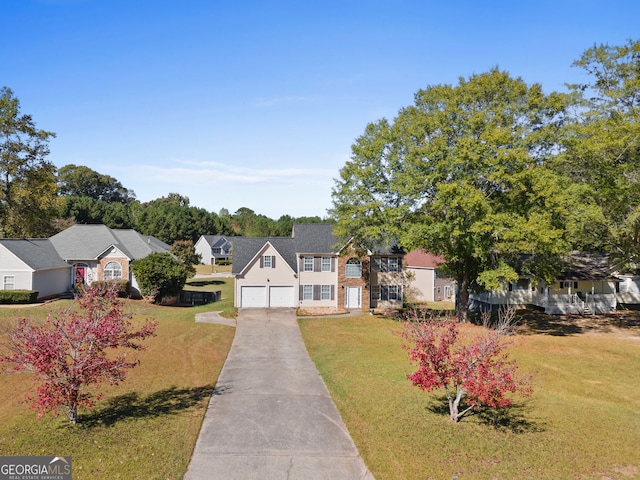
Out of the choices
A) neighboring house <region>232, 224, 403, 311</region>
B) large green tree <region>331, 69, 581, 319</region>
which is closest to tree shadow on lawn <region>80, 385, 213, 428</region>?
large green tree <region>331, 69, 581, 319</region>

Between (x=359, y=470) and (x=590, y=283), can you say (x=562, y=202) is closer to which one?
(x=590, y=283)

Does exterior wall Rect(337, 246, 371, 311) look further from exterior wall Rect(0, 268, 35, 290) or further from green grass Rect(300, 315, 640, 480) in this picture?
exterior wall Rect(0, 268, 35, 290)

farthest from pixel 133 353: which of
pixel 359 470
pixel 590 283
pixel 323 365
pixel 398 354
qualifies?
pixel 590 283

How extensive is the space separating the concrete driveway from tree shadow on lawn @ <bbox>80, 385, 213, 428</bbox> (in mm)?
840

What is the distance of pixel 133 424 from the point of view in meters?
13.3

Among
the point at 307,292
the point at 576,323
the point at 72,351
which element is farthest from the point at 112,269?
the point at 576,323

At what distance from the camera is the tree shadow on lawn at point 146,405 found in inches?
541

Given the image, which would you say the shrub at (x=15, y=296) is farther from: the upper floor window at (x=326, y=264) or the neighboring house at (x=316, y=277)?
the upper floor window at (x=326, y=264)

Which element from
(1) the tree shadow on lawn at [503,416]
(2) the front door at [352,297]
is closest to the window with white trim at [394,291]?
(2) the front door at [352,297]

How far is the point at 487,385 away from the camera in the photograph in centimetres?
1242

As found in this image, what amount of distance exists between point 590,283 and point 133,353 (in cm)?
3822

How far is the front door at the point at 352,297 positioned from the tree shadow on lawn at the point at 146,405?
23.1 metres

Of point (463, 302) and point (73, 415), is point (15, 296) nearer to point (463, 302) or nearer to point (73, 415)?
point (73, 415)

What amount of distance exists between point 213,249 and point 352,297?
222 feet
